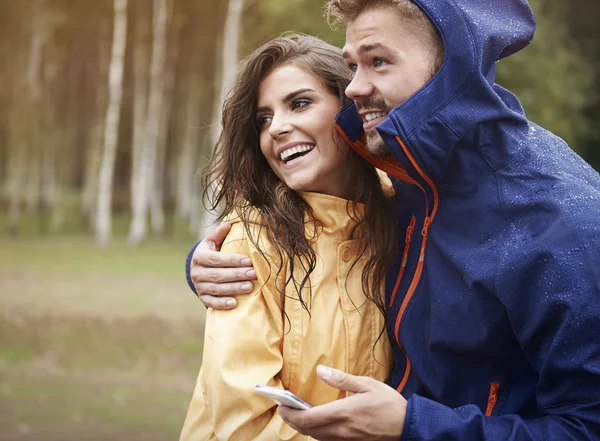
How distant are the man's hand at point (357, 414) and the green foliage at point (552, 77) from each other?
1786cm

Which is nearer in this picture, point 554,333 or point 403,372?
point 554,333

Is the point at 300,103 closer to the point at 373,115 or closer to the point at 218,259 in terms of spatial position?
the point at 373,115

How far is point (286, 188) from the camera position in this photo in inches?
124

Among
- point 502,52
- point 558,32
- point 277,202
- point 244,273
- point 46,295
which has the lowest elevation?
point 46,295

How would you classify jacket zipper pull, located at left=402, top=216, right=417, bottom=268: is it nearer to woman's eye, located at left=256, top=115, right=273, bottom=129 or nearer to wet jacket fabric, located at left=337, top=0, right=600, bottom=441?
wet jacket fabric, located at left=337, top=0, right=600, bottom=441

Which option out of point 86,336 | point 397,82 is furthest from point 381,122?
point 86,336

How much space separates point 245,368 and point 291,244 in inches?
18.6

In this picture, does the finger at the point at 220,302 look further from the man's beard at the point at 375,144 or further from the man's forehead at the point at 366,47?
the man's forehead at the point at 366,47

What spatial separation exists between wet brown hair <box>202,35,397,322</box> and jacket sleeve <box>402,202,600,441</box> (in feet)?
2.23

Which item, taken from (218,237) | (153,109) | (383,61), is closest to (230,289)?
(218,237)

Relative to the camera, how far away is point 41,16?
1211 inches

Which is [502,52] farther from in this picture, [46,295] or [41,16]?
[41,16]

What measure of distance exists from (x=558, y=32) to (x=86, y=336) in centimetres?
1749

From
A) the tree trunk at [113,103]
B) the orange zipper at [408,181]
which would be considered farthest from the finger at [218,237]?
the tree trunk at [113,103]
